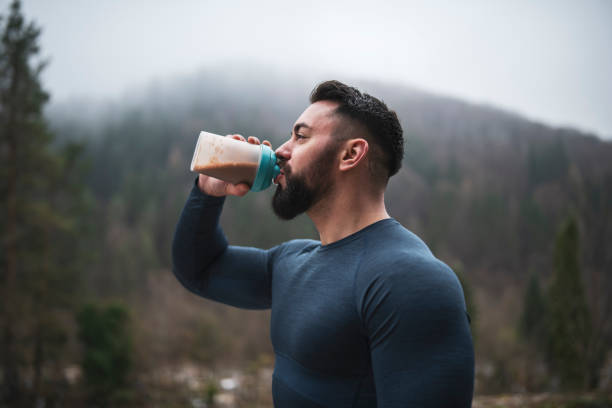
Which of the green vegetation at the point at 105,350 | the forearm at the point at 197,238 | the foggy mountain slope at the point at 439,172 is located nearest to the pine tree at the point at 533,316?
the foggy mountain slope at the point at 439,172

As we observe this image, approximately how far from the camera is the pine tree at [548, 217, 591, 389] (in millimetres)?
16938

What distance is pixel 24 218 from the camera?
16.2 metres

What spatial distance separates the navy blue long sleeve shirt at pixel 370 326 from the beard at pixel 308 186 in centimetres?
22

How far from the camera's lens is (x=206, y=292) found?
7.68ft

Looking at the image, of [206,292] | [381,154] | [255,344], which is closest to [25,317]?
[255,344]

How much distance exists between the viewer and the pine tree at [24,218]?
15734mm

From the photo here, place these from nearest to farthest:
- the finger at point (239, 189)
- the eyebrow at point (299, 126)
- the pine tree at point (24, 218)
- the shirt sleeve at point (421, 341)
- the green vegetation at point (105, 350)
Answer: the shirt sleeve at point (421, 341) → the eyebrow at point (299, 126) → the finger at point (239, 189) → the pine tree at point (24, 218) → the green vegetation at point (105, 350)

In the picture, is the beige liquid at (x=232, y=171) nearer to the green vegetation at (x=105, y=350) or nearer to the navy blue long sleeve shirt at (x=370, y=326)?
the navy blue long sleeve shirt at (x=370, y=326)

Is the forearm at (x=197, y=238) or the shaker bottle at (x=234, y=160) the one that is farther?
the forearm at (x=197, y=238)

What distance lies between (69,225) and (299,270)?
59.9ft

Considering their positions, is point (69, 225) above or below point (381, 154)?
below

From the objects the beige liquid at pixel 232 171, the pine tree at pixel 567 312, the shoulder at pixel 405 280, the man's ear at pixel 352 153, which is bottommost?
the pine tree at pixel 567 312

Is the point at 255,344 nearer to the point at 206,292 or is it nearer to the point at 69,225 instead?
the point at 69,225

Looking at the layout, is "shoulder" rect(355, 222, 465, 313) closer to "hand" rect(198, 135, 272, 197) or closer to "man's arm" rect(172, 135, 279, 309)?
"hand" rect(198, 135, 272, 197)
